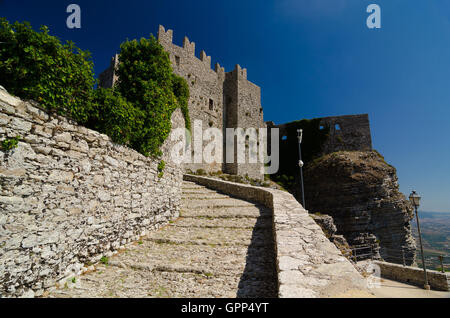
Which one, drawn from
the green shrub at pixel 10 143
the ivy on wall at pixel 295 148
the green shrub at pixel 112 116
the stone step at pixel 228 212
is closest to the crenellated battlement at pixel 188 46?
the ivy on wall at pixel 295 148

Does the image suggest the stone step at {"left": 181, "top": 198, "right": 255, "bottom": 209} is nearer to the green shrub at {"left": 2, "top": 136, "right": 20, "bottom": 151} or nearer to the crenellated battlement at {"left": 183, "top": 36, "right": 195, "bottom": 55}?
the green shrub at {"left": 2, "top": 136, "right": 20, "bottom": 151}

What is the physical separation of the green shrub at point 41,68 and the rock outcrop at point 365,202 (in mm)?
20951

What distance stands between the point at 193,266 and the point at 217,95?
21272 mm

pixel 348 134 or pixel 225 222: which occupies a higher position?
pixel 348 134

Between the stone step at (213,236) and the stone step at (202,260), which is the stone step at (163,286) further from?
the stone step at (213,236)

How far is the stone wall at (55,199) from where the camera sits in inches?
113

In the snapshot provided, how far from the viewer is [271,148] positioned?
29.3m

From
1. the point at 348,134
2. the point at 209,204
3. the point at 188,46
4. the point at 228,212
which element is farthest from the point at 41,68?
the point at 348,134

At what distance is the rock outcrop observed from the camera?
1755cm

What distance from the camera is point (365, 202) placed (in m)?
18.7

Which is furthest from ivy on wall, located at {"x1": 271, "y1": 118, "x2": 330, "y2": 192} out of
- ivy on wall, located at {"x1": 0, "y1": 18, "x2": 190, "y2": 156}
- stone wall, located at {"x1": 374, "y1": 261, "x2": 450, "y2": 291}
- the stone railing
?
the stone railing

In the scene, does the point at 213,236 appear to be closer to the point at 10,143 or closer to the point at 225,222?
the point at 225,222

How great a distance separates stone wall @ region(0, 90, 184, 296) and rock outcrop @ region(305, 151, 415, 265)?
19.1 meters
